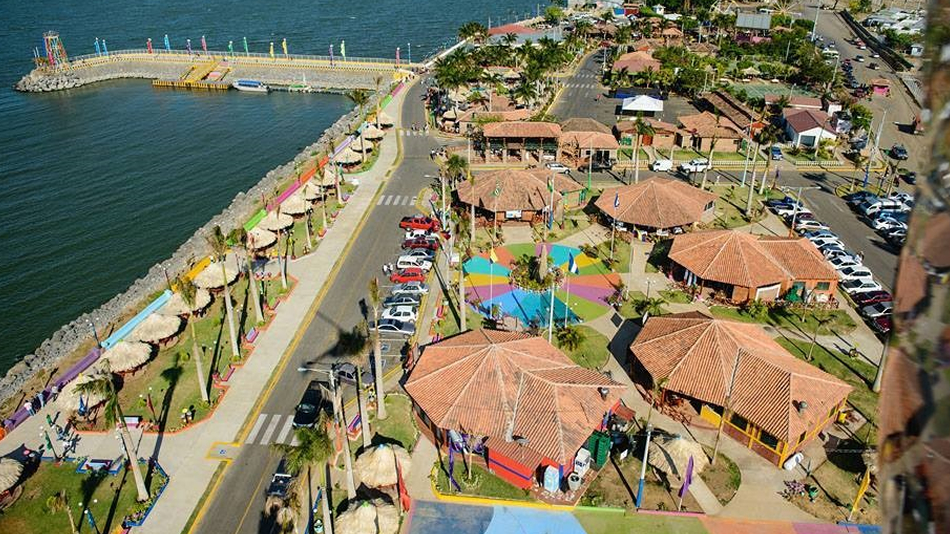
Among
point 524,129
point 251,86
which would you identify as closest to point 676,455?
point 524,129

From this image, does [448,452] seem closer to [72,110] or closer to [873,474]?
[873,474]

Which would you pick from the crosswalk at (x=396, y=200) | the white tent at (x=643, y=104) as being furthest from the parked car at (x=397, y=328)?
the white tent at (x=643, y=104)

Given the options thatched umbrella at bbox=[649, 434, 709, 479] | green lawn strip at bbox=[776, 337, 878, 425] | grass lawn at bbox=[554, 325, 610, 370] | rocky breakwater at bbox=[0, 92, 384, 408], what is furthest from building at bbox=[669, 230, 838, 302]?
rocky breakwater at bbox=[0, 92, 384, 408]

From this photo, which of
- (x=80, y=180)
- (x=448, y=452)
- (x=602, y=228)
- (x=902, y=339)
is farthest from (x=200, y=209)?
(x=902, y=339)

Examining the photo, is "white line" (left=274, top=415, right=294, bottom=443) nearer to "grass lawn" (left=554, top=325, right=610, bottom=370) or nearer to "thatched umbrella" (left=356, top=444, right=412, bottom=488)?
"thatched umbrella" (left=356, top=444, right=412, bottom=488)

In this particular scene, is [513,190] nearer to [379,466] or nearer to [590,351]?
[590,351]

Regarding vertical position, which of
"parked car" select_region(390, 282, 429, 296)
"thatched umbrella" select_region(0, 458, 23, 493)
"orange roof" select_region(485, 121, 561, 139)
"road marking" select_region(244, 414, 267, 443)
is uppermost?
"orange roof" select_region(485, 121, 561, 139)
